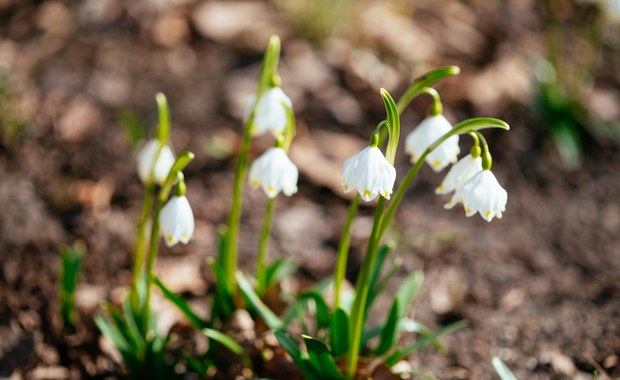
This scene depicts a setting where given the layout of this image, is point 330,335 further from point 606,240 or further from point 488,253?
point 606,240

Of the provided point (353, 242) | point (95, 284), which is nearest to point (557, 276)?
point (353, 242)

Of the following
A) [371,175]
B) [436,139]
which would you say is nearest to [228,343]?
[371,175]

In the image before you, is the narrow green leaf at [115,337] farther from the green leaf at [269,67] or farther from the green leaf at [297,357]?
the green leaf at [269,67]

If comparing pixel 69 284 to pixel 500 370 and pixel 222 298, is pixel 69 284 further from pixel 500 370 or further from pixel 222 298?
pixel 500 370

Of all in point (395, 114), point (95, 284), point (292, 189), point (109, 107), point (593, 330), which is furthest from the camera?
point (109, 107)

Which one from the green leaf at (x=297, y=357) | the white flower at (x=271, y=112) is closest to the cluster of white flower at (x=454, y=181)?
the white flower at (x=271, y=112)
